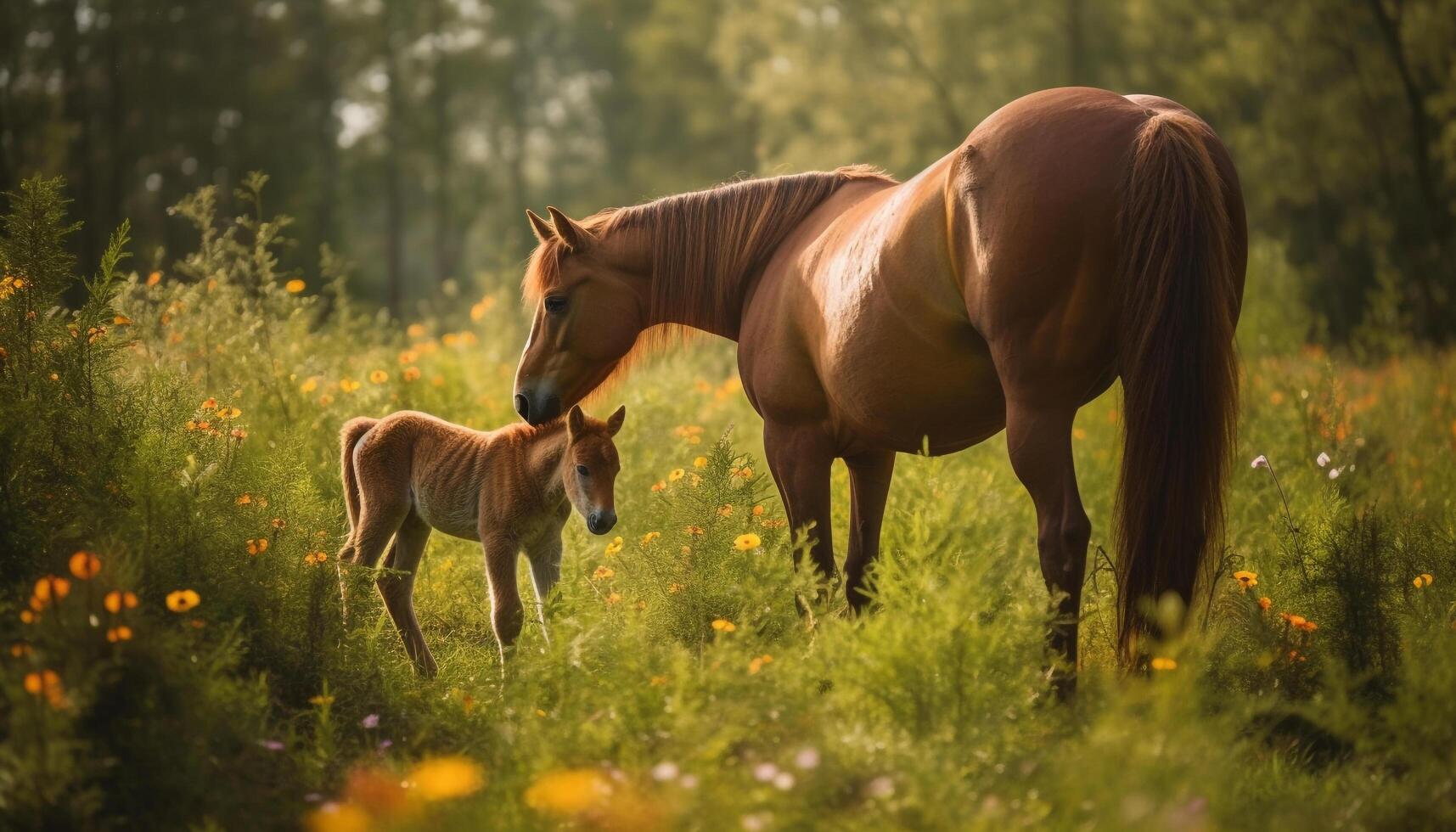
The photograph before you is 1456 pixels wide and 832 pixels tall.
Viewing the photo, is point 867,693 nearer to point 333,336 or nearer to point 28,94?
point 333,336

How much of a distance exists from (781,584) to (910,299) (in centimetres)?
111

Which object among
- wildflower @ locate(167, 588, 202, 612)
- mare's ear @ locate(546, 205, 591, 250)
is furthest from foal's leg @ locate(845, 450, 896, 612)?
wildflower @ locate(167, 588, 202, 612)

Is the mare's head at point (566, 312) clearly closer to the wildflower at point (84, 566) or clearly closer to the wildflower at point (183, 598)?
the wildflower at point (183, 598)

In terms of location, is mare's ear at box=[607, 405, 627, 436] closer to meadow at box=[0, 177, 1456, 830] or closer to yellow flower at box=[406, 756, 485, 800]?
meadow at box=[0, 177, 1456, 830]

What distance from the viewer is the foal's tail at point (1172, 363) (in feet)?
10.8

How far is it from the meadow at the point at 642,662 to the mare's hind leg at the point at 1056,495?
16 cm

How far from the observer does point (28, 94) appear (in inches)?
651

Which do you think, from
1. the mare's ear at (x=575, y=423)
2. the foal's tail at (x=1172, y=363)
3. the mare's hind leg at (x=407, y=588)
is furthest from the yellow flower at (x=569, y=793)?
the mare's ear at (x=575, y=423)

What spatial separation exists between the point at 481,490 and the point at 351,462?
681mm

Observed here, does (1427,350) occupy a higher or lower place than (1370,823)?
lower

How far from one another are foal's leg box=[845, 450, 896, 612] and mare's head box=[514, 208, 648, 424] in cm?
125

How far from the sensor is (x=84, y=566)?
9.80ft

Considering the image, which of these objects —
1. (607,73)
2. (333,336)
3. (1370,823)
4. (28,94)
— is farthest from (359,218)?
(1370,823)

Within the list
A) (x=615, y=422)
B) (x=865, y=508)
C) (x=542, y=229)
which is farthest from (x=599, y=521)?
(x=542, y=229)
